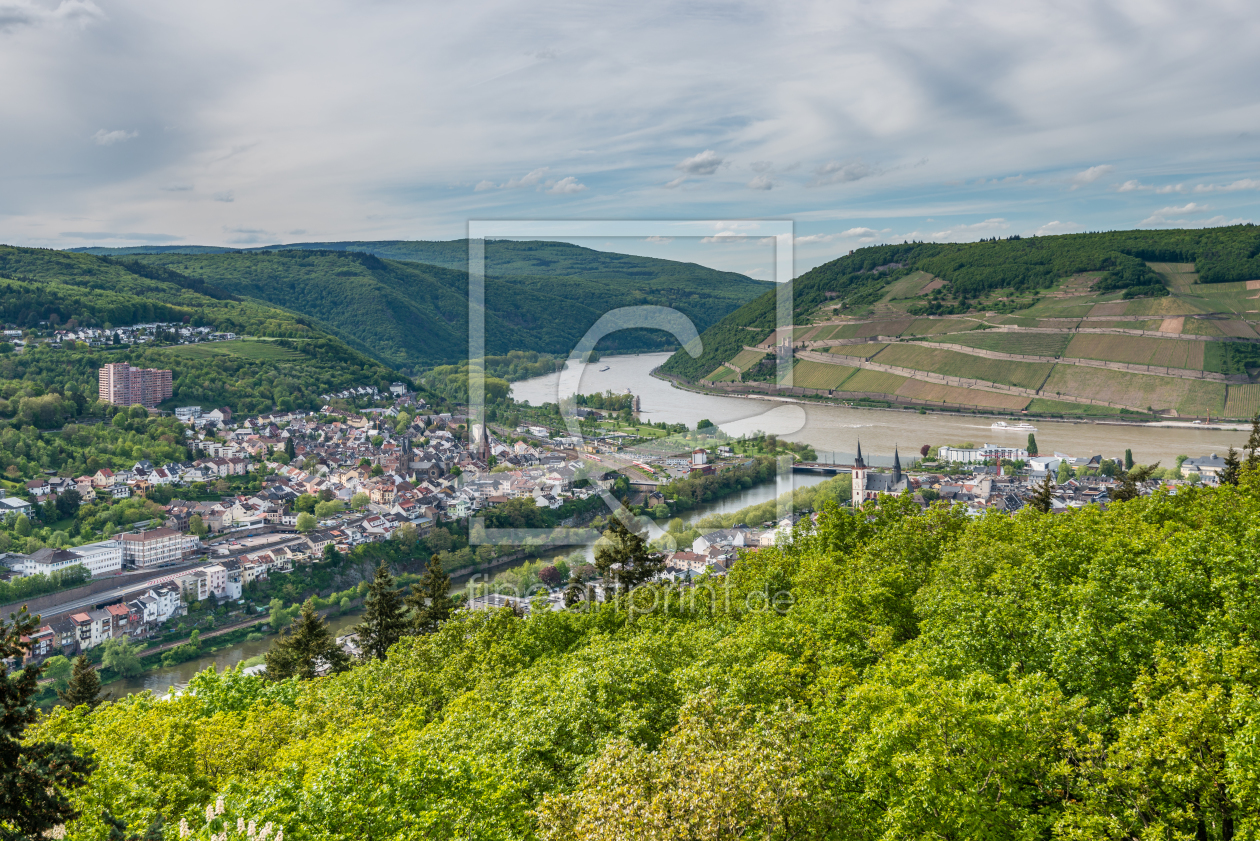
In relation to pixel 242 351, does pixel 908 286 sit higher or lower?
higher

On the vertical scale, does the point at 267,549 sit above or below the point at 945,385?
below

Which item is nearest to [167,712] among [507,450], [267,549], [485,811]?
[485,811]

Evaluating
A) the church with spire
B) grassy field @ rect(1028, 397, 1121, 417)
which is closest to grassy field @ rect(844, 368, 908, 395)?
grassy field @ rect(1028, 397, 1121, 417)

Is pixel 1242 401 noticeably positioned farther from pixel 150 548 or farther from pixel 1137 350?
pixel 150 548

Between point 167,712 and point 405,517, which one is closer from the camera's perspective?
point 167,712

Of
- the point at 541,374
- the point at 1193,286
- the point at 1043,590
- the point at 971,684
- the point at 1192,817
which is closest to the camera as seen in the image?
the point at 1192,817

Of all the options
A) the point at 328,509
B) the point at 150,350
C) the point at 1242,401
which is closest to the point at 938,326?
the point at 1242,401

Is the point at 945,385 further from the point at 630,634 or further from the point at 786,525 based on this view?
the point at 630,634
